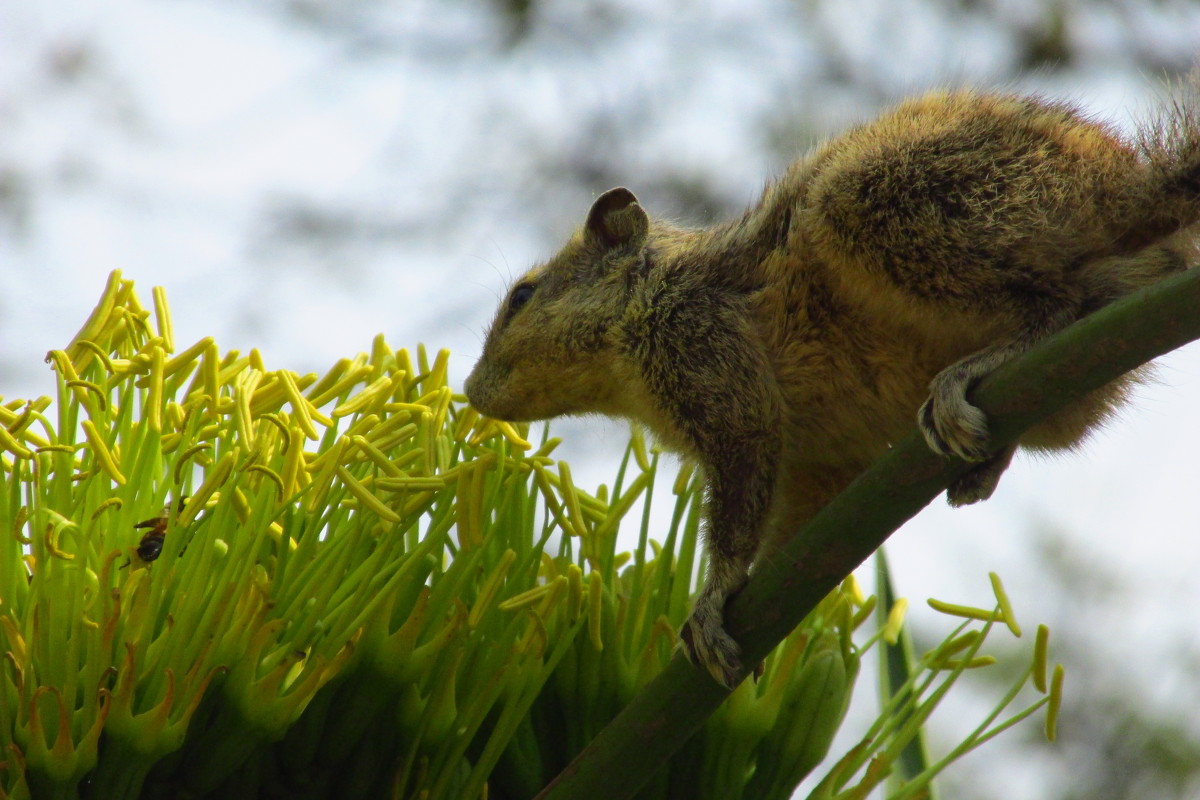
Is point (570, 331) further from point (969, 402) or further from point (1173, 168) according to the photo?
point (1173, 168)

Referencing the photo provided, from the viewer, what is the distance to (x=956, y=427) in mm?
1989

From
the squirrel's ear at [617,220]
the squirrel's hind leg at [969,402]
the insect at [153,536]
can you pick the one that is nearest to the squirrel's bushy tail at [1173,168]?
the squirrel's hind leg at [969,402]

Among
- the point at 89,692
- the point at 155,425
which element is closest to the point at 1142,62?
the point at 155,425

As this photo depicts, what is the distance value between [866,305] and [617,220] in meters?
0.98

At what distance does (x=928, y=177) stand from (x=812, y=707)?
102cm

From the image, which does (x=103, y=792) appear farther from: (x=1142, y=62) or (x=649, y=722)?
(x=1142, y=62)

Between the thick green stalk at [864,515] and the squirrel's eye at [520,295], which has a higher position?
the squirrel's eye at [520,295]

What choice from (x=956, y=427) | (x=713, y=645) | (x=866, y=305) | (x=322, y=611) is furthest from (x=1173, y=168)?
A: (x=322, y=611)

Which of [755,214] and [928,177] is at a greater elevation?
[755,214]

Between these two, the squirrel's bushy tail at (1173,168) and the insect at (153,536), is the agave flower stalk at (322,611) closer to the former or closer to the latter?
the insect at (153,536)

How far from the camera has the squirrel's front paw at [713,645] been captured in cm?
196

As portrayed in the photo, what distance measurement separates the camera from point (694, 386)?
2783 millimetres

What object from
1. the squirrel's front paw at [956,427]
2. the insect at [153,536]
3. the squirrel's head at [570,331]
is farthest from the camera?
the squirrel's head at [570,331]

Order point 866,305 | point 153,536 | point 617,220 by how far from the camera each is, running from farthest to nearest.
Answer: point 617,220 → point 866,305 → point 153,536
